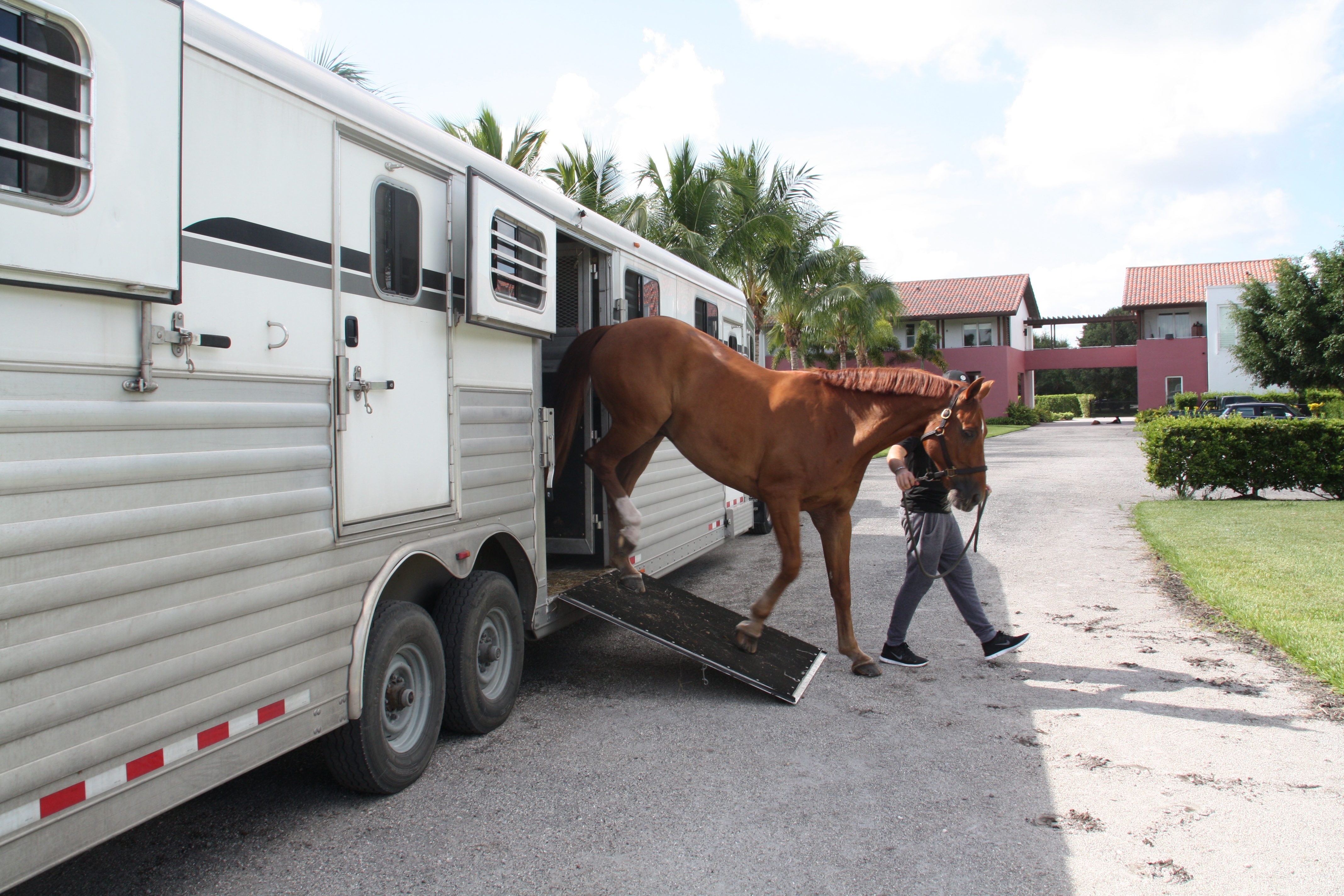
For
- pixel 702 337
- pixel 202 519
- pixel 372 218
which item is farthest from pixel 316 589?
pixel 702 337

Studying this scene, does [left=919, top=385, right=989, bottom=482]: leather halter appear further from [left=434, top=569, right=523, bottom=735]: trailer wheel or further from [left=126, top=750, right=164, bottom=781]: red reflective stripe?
[left=126, top=750, right=164, bottom=781]: red reflective stripe

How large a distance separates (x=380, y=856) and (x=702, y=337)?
3405mm

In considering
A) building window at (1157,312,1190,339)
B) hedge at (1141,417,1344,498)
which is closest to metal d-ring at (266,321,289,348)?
hedge at (1141,417,1344,498)

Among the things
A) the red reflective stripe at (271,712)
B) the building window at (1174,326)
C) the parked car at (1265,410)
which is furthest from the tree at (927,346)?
the red reflective stripe at (271,712)

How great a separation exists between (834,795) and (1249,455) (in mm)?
12509

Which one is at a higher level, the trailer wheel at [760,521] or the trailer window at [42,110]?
the trailer window at [42,110]

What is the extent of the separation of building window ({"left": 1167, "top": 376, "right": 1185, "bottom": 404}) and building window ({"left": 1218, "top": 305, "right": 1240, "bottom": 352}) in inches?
111

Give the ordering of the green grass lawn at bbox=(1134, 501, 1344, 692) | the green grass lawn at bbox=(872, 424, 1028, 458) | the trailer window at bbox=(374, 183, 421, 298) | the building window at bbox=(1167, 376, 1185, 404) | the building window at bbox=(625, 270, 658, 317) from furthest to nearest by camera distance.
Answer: the building window at bbox=(1167, 376, 1185, 404) → the green grass lawn at bbox=(872, 424, 1028, 458) → the building window at bbox=(625, 270, 658, 317) → the green grass lawn at bbox=(1134, 501, 1344, 692) → the trailer window at bbox=(374, 183, 421, 298)

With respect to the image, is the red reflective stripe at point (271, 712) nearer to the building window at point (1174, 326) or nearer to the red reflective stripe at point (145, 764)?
the red reflective stripe at point (145, 764)

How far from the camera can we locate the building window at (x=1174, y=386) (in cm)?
4478

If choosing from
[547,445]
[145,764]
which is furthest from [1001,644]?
[145,764]

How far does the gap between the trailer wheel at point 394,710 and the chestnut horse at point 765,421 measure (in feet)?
5.74

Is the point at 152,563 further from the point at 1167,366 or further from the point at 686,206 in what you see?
the point at 1167,366

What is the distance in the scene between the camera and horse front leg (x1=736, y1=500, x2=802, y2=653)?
530cm
